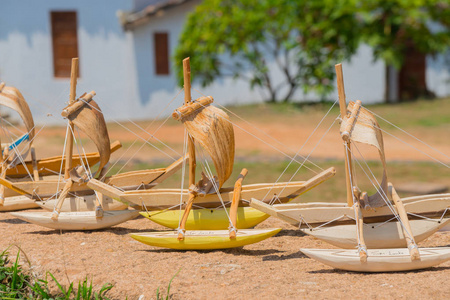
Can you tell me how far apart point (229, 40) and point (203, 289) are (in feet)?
53.3

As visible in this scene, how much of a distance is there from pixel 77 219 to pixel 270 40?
15.9m

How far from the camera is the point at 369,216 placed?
4.66 metres

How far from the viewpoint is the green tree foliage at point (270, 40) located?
64.1 feet

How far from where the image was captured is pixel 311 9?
20.0m

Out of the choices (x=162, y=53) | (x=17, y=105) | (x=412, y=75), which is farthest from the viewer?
(x=412, y=75)

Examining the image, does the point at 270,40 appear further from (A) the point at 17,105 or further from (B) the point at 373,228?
(B) the point at 373,228

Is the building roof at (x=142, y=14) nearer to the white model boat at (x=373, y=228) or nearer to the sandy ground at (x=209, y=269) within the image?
the sandy ground at (x=209, y=269)

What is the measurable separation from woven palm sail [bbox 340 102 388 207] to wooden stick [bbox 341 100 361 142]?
23mm

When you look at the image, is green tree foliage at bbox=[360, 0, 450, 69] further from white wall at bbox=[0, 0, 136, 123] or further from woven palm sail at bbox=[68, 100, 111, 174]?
woven palm sail at bbox=[68, 100, 111, 174]

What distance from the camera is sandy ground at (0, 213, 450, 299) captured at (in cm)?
413

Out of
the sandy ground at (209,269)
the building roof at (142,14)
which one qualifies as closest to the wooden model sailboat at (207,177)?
the sandy ground at (209,269)

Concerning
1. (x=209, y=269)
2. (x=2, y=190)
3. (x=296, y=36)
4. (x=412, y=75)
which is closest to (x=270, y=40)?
(x=296, y=36)

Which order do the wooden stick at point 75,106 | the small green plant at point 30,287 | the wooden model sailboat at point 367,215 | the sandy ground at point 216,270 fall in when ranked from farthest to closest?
the wooden stick at point 75,106 → the wooden model sailboat at point 367,215 → the small green plant at point 30,287 → the sandy ground at point 216,270

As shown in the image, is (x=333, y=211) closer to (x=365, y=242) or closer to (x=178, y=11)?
(x=365, y=242)
